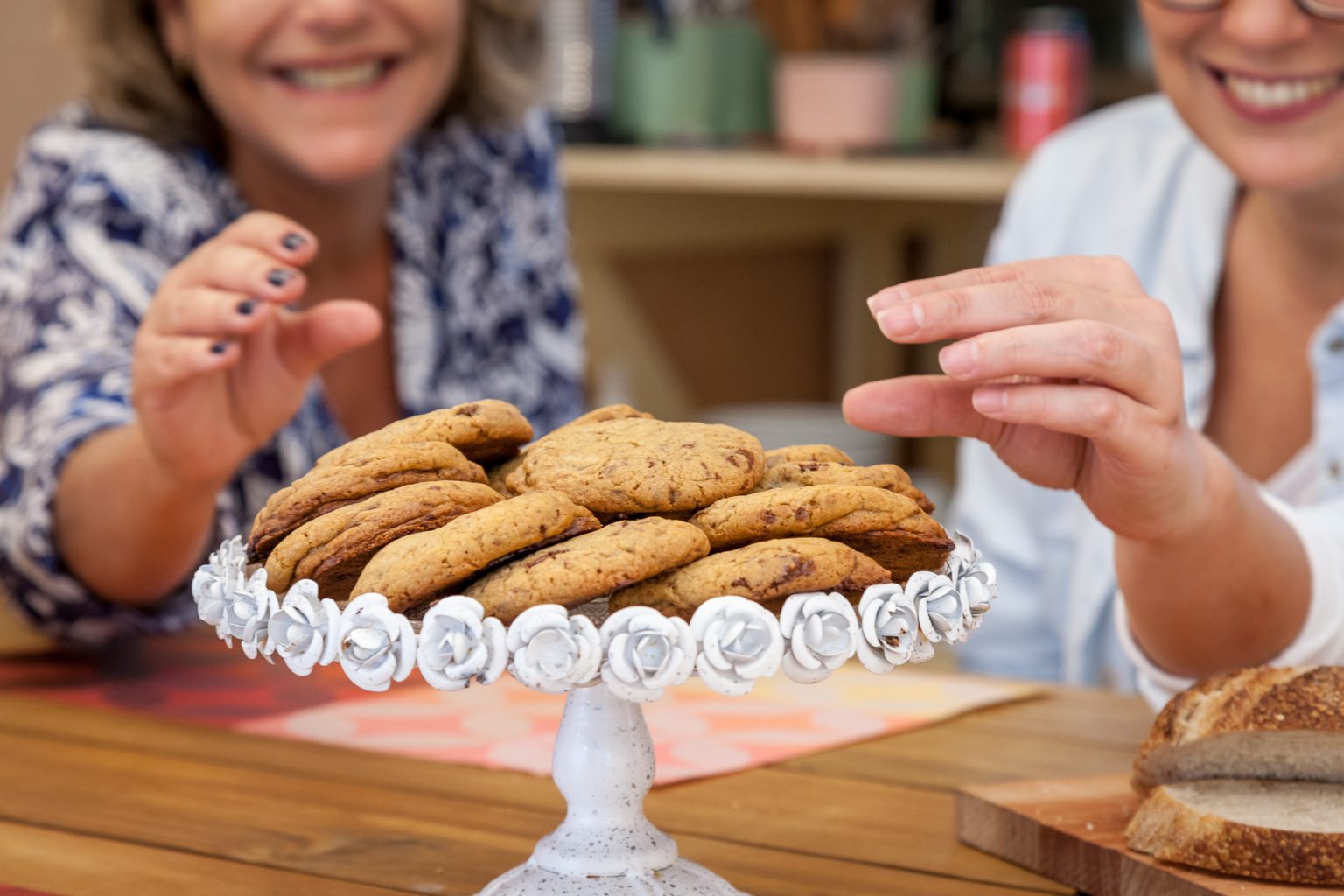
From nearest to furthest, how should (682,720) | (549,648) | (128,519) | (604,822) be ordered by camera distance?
1. (549,648)
2. (604,822)
3. (682,720)
4. (128,519)

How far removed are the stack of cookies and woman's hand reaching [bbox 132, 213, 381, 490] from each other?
0.36 meters

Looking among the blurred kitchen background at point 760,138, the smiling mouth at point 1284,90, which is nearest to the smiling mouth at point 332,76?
the smiling mouth at point 1284,90

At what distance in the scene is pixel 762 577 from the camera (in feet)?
1.83

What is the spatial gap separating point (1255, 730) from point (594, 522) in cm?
39

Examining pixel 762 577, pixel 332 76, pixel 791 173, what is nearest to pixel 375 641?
pixel 762 577

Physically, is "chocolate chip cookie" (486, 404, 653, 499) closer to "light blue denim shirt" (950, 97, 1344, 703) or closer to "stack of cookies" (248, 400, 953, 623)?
"stack of cookies" (248, 400, 953, 623)

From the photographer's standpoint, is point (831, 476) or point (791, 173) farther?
point (791, 173)

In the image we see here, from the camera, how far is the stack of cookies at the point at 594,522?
56 cm

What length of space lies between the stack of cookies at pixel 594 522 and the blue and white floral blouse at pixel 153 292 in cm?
64

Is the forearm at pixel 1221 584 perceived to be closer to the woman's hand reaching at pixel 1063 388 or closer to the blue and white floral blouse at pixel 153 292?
the woman's hand reaching at pixel 1063 388

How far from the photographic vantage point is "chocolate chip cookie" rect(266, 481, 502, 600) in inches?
23.2

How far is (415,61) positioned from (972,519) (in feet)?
2.42

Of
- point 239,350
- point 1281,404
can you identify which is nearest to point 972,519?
point 1281,404

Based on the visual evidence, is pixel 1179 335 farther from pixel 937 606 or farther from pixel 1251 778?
pixel 937 606
